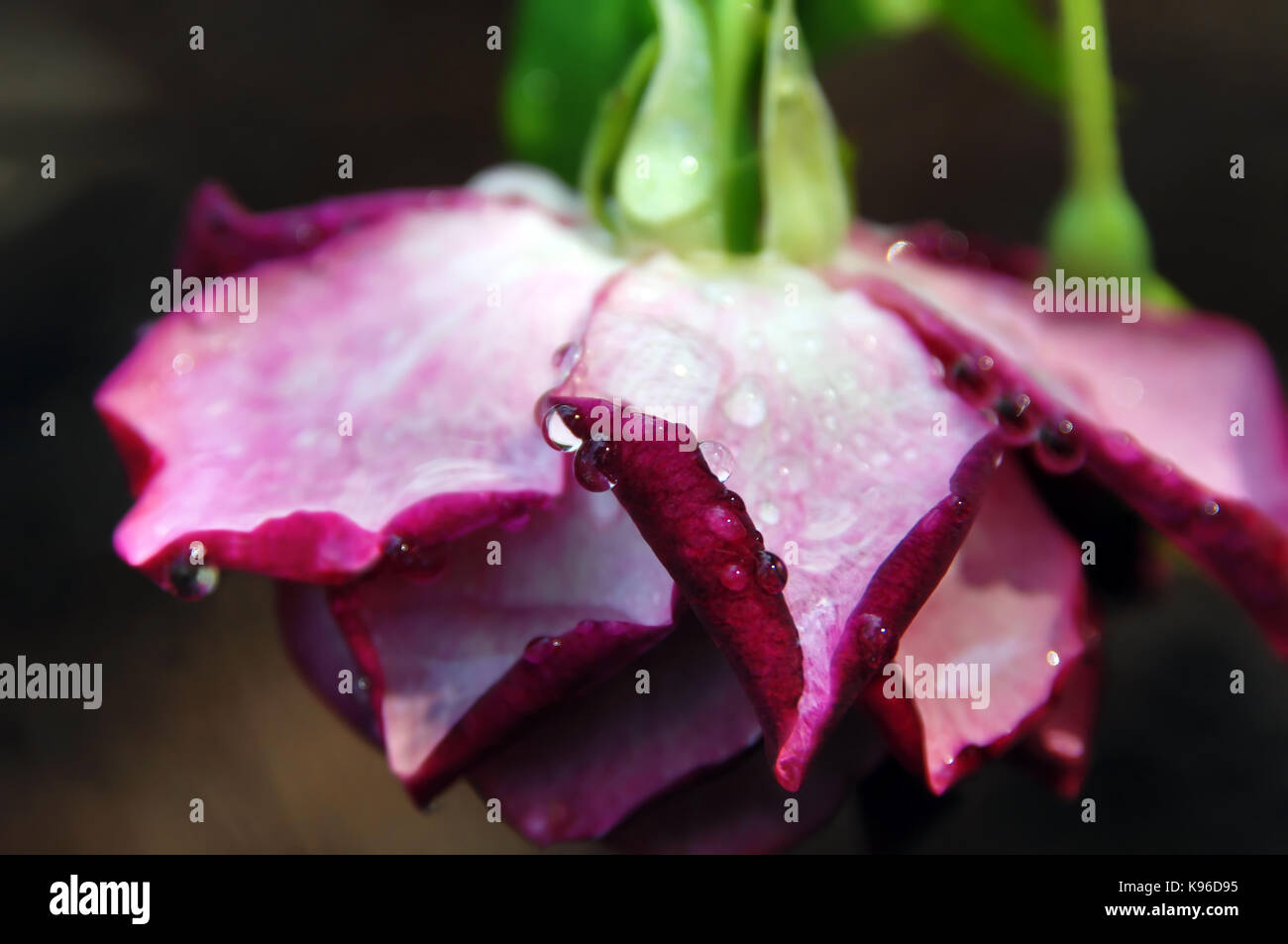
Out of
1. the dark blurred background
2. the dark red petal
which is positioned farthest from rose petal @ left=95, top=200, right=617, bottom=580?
the dark blurred background

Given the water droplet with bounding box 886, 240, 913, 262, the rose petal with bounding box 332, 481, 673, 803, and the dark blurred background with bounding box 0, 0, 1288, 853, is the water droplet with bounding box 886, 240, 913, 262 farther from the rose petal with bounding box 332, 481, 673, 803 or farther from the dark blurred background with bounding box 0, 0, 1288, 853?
the dark blurred background with bounding box 0, 0, 1288, 853

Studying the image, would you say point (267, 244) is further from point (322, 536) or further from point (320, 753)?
point (320, 753)

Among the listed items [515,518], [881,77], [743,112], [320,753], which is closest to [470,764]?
[515,518]

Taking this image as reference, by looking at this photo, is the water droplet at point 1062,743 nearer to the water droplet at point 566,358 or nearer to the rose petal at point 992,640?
the rose petal at point 992,640

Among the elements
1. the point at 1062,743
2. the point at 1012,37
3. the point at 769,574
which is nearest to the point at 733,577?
the point at 769,574

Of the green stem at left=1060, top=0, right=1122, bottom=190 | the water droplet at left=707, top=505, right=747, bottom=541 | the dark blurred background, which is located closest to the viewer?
the water droplet at left=707, top=505, right=747, bottom=541

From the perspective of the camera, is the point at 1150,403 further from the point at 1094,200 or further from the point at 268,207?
the point at 268,207
